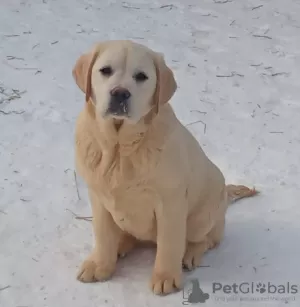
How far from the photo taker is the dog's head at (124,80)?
2385mm

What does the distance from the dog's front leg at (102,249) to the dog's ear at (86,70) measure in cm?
49

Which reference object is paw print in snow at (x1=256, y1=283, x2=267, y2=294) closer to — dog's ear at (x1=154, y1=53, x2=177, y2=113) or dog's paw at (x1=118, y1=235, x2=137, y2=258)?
dog's paw at (x1=118, y1=235, x2=137, y2=258)

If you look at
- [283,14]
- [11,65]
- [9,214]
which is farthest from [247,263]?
[283,14]

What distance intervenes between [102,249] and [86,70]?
0.78 m

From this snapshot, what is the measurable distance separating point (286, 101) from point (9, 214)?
1.91 m

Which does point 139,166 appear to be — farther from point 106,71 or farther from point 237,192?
point 237,192

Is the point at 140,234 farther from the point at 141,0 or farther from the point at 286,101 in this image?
the point at 141,0

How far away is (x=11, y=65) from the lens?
4629 millimetres

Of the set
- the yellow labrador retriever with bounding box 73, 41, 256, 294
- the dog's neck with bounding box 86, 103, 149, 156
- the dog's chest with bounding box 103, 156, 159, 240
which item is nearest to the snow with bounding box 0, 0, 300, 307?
the yellow labrador retriever with bounding box 73, 41, 256, 294

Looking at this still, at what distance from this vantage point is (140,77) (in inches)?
95.4

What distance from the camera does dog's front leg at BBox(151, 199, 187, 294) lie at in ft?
8.65

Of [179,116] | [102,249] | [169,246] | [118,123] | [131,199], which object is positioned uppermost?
[118,123]

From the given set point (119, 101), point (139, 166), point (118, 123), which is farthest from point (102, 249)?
point (119, 101)

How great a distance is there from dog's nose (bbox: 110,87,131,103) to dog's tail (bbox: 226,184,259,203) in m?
1.11
